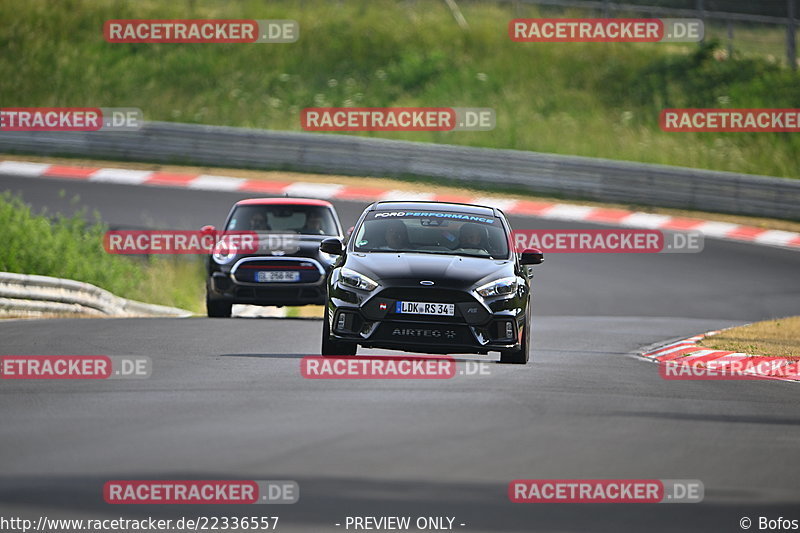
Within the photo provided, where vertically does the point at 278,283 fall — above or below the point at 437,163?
below

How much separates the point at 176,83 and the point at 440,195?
11910mm

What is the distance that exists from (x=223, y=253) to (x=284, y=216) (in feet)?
3.86

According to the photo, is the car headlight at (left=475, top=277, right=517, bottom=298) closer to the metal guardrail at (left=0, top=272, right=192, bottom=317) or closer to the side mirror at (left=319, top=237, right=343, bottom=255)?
the side mirror at (left=319, top=237, right=343, bottom=255)

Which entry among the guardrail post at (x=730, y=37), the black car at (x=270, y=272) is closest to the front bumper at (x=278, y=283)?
the black car at (x=270, y=272)

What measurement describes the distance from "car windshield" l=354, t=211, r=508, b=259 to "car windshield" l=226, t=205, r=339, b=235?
4490 mm

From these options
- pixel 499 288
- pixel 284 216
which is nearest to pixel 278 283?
pixel 284 216

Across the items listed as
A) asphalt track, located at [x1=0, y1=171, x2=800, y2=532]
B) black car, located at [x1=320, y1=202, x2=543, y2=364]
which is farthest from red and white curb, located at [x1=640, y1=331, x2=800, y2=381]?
black car, located at [x1=320, y1=202, x2=543, y2=364]

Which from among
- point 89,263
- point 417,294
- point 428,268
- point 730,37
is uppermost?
point 730,37

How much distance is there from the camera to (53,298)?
60.6 ft

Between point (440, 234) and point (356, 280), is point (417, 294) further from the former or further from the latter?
point (440, 234)

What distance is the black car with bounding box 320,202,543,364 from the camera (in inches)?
467

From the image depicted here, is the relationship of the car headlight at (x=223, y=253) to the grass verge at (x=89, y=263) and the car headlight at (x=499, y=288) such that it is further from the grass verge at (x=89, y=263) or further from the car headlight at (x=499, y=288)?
the car headlight at (x=499, y=288)

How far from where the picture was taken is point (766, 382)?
13.1 metres

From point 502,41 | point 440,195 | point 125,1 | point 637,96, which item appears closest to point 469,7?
point 502,41
